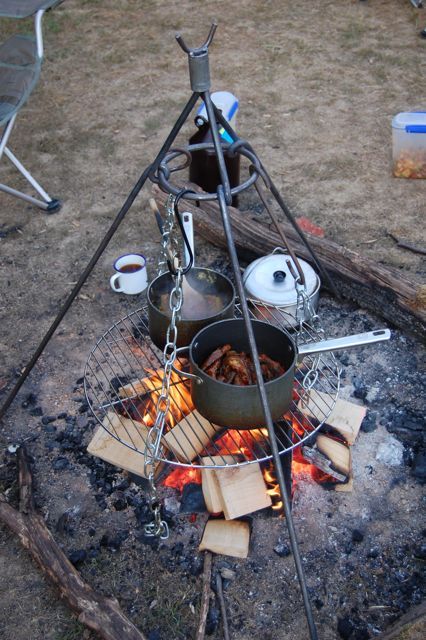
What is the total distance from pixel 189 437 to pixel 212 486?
0.81 ft

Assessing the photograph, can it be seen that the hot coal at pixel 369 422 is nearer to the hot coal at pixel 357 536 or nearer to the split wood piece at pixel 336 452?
the split wood piece at pixel 336 452

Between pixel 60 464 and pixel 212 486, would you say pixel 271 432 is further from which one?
pixel 60 464

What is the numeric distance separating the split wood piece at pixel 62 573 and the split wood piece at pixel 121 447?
359 mm

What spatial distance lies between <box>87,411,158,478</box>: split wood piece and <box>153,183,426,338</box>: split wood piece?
158 centimetres

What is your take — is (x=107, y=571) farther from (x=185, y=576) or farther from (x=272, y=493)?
(x=272, y=493)

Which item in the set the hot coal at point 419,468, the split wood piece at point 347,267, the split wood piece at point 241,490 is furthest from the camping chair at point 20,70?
the hot coal at point 419,468

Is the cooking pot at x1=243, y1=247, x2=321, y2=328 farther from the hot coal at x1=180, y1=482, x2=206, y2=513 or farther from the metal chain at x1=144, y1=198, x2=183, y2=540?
the hot coal at x1=180, y1=482, x2=206, y2=513

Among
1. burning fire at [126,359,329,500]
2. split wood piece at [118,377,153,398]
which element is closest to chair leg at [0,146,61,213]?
split wood piece at [118,377,153,398]

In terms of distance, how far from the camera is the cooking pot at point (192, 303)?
2.50m

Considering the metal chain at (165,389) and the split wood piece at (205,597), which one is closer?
the metal chain at (165,389)

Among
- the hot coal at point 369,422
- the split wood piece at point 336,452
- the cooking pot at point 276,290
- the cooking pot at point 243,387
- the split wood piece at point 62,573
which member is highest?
the cooking pot at point 243,387

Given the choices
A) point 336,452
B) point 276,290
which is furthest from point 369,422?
point 276,290

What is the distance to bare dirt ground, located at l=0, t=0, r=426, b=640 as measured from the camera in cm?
250

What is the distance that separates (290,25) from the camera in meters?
7.62
